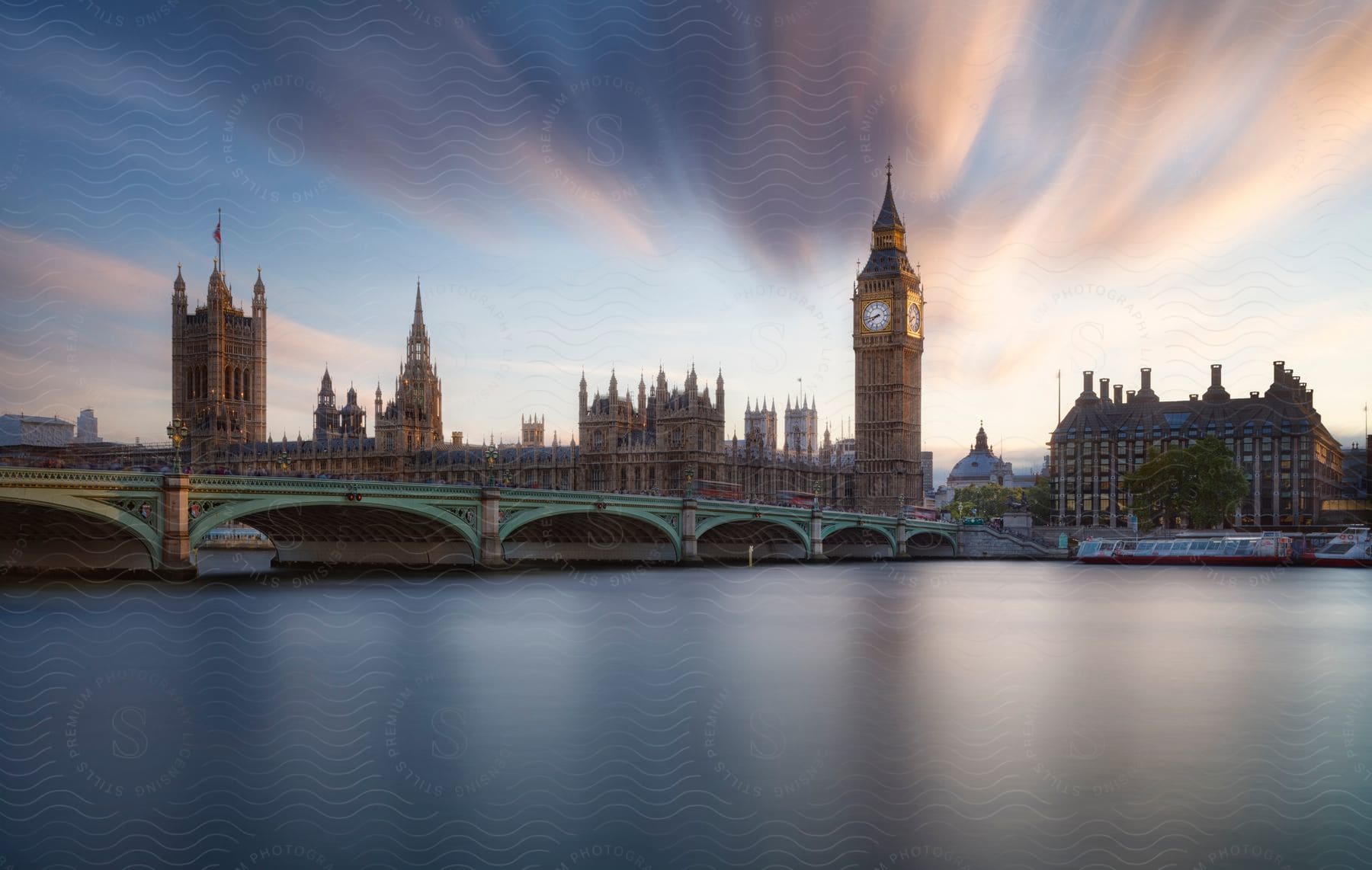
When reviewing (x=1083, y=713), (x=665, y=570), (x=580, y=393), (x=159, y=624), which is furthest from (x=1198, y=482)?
(x=159, y=624)

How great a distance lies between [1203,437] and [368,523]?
274ft

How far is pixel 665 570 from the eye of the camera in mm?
58500

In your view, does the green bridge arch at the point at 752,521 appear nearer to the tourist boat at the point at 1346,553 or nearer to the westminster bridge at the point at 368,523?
the westminster bridge at the point at 368,523

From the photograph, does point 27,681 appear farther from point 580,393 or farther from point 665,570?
point 580,393

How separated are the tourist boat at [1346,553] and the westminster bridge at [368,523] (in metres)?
28.8

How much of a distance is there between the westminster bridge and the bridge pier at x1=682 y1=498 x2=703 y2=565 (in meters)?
0.06

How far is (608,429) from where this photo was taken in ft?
327

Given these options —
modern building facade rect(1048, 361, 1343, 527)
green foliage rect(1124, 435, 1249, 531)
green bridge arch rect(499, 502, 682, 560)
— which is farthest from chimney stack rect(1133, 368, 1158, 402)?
green bridge arch rect(499, 502, 682, 560)

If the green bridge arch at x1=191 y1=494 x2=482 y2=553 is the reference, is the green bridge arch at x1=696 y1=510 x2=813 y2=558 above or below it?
below

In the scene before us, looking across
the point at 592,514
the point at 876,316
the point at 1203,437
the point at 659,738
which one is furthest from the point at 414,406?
the point at 659,738

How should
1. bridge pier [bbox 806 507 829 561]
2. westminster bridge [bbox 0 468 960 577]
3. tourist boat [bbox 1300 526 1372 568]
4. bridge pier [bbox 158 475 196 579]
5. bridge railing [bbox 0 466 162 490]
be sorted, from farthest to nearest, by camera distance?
bridge pier [bbox 806 507 829 561] < tourist boat [bbox 1300 526 1372 568] < bridge pier [bbox 158 475 196 579] < westminster bridge [bbox 0 468 960 577] < bridge railing [bbox 0 466 162 490]

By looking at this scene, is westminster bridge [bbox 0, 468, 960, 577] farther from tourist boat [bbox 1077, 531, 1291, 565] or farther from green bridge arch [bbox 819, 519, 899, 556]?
tourist boat [bbox 1077, 531, 1291, 565]

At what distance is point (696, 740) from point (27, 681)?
14.0 metres

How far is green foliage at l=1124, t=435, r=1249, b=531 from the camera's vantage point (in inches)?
3059
